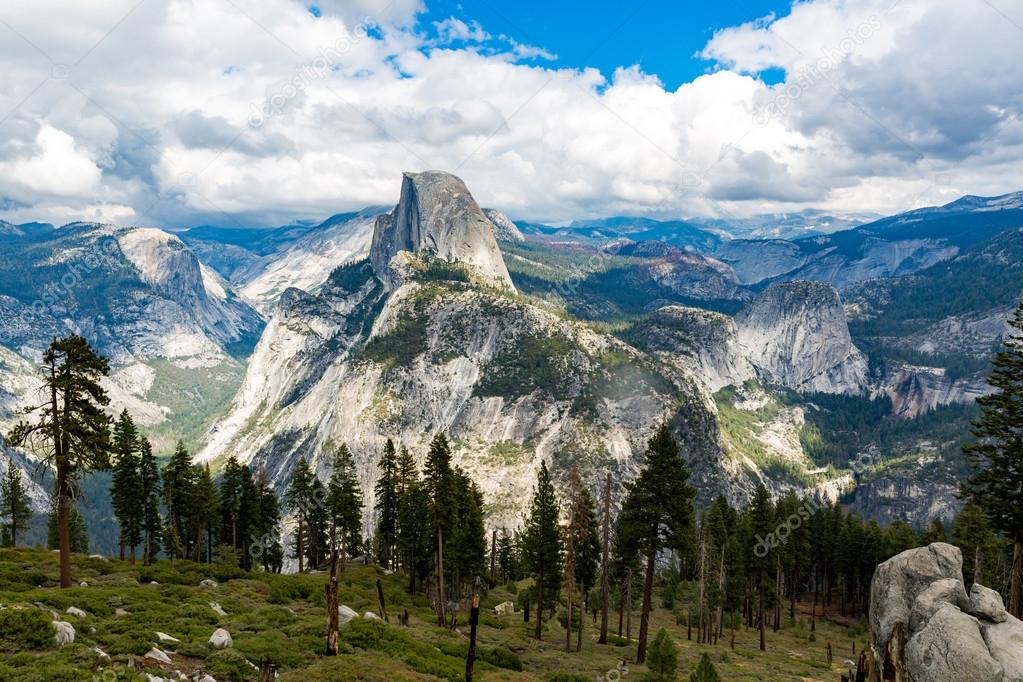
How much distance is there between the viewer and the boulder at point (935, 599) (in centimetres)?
1858

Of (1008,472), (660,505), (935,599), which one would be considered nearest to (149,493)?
(660,505)

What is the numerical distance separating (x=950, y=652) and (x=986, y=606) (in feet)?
7.88

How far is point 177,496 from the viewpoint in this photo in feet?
220

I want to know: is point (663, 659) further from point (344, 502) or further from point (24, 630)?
point (344, 502)

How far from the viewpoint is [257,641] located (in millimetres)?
26547

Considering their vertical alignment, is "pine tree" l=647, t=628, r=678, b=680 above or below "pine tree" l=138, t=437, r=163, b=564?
below

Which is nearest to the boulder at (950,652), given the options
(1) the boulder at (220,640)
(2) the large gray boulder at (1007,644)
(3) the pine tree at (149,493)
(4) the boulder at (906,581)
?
(2) the large gray boulder at (1007,644)

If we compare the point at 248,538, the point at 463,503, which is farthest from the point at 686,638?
the point at 248,538

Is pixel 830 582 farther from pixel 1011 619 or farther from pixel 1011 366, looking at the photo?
pixel 1011 619

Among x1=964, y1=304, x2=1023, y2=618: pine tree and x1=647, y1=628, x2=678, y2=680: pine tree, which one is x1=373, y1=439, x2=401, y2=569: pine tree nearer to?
x1=647, y1=628, x2=678, y2=680: pine tree

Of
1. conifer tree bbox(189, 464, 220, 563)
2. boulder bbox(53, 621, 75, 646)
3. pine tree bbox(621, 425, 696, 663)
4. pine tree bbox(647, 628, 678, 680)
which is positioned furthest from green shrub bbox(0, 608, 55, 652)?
conifer tree bbox(189, 464, 220, 563)

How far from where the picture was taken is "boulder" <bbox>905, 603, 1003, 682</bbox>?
52.7 ft

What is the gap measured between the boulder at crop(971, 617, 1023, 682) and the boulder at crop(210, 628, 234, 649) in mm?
27660

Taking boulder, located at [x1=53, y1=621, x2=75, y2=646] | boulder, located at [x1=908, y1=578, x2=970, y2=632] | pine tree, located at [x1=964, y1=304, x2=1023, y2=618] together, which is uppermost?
pine tree, located at [x1=964, y1=304, x2=1023, y2=618]
